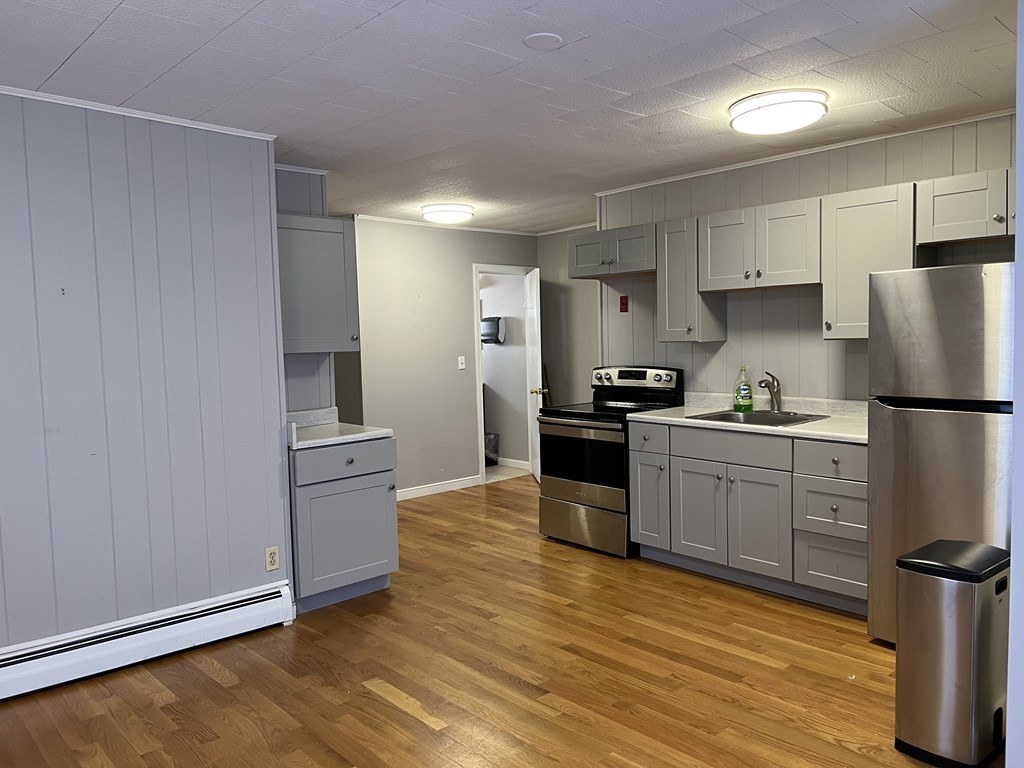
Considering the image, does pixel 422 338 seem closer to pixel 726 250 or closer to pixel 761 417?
pixel 726 250

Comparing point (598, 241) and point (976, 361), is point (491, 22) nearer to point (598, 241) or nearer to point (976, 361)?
point (976, 361)

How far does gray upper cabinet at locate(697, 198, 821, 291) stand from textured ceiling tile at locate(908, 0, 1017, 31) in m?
1.38

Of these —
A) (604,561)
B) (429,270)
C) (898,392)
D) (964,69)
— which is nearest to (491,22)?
(964,69)

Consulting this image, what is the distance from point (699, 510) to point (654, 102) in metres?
2.09

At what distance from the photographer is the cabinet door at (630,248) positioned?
4.59 meters

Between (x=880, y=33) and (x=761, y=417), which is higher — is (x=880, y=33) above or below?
above

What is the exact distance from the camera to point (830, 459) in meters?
3.43

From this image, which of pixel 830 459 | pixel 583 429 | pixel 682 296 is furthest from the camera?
pixel 583 429

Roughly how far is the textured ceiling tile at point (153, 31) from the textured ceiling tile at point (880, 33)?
6.60 feet

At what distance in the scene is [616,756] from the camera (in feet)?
7.77

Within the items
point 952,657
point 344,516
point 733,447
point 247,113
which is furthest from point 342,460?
point 952,657

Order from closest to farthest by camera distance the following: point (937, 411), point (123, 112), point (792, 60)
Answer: point (792, 60)
point (937, 411)
point (123, 112)

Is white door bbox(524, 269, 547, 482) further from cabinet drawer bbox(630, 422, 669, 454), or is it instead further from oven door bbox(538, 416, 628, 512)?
cabinet drawer bbox(630, 422, 669, 454)

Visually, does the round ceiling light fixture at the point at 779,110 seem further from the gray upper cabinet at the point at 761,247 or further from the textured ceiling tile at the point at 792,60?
the gray upper cabinet at the point at 761,247
